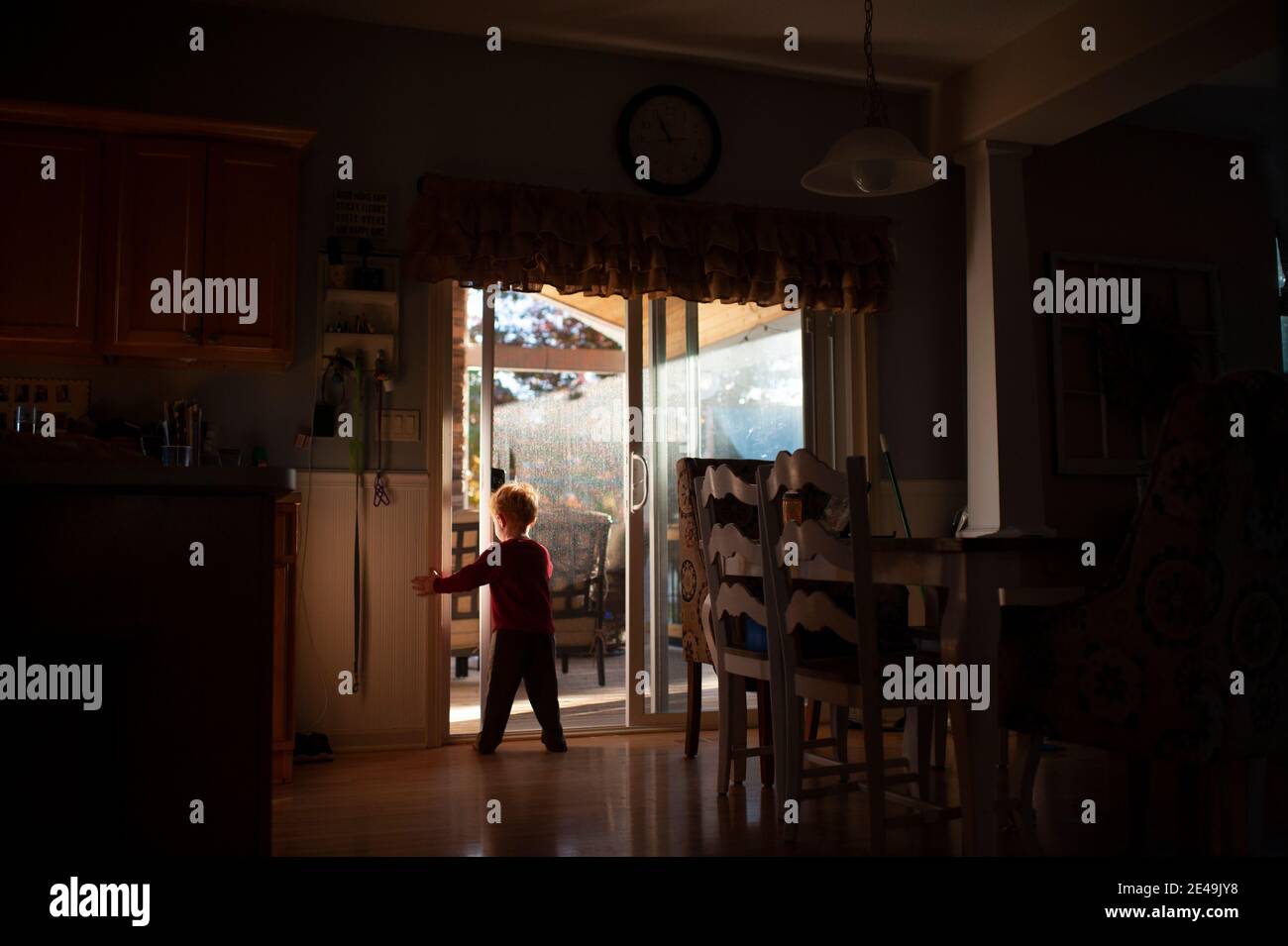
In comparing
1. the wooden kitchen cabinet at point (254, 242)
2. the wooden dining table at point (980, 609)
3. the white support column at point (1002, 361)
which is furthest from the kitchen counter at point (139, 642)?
the white support column at point (1002, 361)

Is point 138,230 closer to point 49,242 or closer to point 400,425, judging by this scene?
point 49,242

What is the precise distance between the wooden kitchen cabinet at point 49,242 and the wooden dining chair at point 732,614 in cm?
222

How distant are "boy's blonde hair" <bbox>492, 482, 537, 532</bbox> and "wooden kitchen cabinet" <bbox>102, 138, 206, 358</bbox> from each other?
1.22m

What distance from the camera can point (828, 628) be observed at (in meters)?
2.55

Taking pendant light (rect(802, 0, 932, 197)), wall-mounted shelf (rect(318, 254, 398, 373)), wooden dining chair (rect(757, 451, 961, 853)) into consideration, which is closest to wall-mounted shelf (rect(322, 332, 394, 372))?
wall-mounted shelf (rect(318, 254, 398, 373))

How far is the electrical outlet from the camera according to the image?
13.0 feet

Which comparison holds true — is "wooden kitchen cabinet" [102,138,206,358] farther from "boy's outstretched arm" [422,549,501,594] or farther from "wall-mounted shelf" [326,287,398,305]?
"boy's outstretched arm" [422,549,501,594]

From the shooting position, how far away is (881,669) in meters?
2.33

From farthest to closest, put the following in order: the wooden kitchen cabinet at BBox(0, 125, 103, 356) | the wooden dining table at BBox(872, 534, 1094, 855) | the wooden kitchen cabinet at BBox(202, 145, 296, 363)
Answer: the wooden kitchen cabinet at BBox(202, 145, 296, 363) < the wooden kitchen cabinet at BBox(0, 125, 103, 356) < the wooden dining table at BBox(872, 534, 1094, 855)

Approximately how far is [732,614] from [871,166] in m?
1.37

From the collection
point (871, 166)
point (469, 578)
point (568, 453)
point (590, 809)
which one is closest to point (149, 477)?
point (590, 809)

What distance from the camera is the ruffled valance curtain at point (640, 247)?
395cm
